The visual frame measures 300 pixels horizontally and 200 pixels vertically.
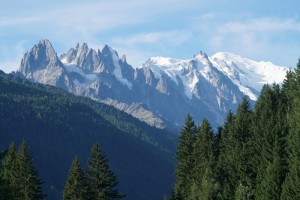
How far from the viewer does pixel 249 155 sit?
76125mm

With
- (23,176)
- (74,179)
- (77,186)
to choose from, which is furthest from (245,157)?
(23,176)

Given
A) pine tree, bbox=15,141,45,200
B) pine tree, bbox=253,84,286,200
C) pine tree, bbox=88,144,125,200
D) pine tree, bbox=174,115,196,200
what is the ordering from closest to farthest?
pine tree, bbox=253,84,286,200
pine tree, bbox=15,141,45,200
pine tree, bbox=88,144,125,200
pine tree, bbox=174,115,196,200

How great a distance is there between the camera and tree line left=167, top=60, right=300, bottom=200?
6334 centimetres

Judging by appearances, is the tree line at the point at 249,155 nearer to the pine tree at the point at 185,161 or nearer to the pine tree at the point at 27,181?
the pine tree at the point at 185,161

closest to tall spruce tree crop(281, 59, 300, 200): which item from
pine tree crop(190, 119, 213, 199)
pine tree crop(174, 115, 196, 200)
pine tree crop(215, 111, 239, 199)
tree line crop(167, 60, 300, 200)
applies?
tree line crop(167, 60, 300, 200)

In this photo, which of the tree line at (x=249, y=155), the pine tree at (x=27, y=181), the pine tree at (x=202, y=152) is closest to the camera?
the tree line at (x=249, y=155)

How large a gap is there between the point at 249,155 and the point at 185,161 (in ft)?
62.0

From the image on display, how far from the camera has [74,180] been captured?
77438 mm

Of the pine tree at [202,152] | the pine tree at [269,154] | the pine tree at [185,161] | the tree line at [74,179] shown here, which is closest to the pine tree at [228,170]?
the pine tree at [202,152]

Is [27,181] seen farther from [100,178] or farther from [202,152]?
[202,152]

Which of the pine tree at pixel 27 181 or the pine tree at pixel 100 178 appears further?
the pine tree at pixel 100 178

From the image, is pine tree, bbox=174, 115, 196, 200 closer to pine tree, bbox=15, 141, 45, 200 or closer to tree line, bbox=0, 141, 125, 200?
tree line, bbox=0, 141, 125, 200

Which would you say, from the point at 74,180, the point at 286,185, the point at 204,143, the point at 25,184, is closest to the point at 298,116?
the point at 286,185

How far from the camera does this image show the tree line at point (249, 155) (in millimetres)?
63344
